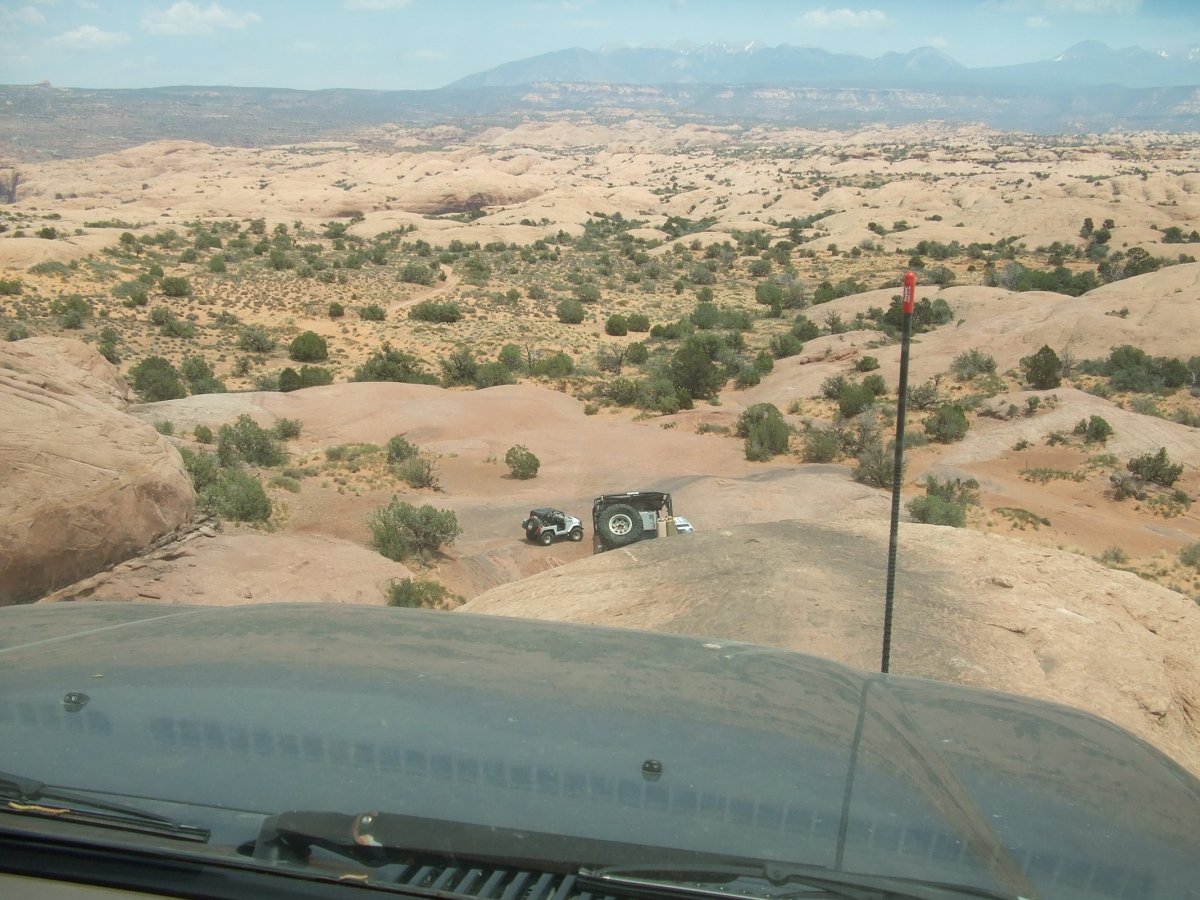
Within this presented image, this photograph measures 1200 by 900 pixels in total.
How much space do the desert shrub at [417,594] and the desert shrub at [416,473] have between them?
662 cm

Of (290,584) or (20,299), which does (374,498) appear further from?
(20,299)

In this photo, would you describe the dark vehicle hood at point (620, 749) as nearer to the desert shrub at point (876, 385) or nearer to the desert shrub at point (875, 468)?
the desert shrub at point (875, 468)

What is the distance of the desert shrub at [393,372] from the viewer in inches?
1320

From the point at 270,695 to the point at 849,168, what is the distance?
4800 inches

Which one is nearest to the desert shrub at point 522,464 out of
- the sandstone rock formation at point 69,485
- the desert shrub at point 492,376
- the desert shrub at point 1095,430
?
the desert shrub at point 492,376

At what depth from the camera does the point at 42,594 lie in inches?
432

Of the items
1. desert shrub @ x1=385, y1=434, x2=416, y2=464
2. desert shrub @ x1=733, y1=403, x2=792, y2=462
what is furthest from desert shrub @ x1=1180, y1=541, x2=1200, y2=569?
desert shrub @ x1=385, y1=434, x2=416, y2=464

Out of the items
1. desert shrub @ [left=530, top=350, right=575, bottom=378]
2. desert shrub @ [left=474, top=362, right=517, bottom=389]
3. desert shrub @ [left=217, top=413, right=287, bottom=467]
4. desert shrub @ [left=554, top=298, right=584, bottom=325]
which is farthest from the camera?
desert shrub @ [left=554, top=298, right=584, bottom=325]

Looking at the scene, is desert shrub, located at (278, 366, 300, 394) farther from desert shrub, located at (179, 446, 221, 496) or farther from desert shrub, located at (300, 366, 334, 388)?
desert shrub, located at (179, 446, 221, 496)

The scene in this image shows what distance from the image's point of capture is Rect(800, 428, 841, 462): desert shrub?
82.7ft

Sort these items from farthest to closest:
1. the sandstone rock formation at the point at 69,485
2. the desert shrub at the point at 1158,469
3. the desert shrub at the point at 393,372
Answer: the desert shrub at the point at 393,372, the desert shrub at the point at 1158,469, the sandstone rock formation at the point at 69,485

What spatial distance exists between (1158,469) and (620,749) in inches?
898

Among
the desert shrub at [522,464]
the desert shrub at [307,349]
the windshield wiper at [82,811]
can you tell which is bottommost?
the desert shrub at [522,464]

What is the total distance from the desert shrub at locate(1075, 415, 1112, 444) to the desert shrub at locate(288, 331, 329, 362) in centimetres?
2483
